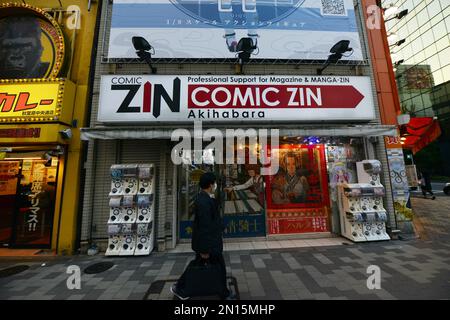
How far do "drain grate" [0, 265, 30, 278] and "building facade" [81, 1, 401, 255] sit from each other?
1364 millimetres

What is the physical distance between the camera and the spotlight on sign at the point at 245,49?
657cm

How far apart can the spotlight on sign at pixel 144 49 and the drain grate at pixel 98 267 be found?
5.93 meters

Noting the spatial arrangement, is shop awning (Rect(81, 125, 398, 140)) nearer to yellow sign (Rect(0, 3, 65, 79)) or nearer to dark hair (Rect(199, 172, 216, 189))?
dark hair (Rect(199, 172, 216, 189))

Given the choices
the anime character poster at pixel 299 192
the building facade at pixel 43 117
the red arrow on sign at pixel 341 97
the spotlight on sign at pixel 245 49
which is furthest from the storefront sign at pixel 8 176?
the red arrow on sign at pixel 341 97

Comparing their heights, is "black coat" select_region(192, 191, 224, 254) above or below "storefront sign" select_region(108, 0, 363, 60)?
below

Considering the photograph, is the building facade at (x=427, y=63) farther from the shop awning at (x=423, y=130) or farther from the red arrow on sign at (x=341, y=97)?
the red arrow on sign at (x=341, y=97)

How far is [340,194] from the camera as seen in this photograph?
287 inches

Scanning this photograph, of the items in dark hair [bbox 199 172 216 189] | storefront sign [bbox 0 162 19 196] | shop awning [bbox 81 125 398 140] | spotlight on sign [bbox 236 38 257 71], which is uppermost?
spotlight on sign [bbox 236 38 257 71]

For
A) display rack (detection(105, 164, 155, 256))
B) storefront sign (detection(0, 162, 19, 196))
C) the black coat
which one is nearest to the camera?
the black coat

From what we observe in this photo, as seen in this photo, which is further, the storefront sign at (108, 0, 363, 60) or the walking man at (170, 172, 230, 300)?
the storefront sign at (108, 0, 363, 60)

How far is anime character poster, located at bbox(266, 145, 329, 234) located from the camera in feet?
24.4

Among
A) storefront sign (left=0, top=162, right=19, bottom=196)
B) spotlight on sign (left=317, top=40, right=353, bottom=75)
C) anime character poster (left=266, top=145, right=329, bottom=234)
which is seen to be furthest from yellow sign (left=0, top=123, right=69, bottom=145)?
spotlight on sign (left=317, top=40, right=353, bottom=75)

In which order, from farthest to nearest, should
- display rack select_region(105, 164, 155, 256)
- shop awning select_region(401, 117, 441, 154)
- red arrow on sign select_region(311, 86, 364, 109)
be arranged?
shop awning select_region(401, 117, 441, 154), red arrow on sign select_region(311, 86, 364, 109), display rack select_region(105, 164, 155, 256)
